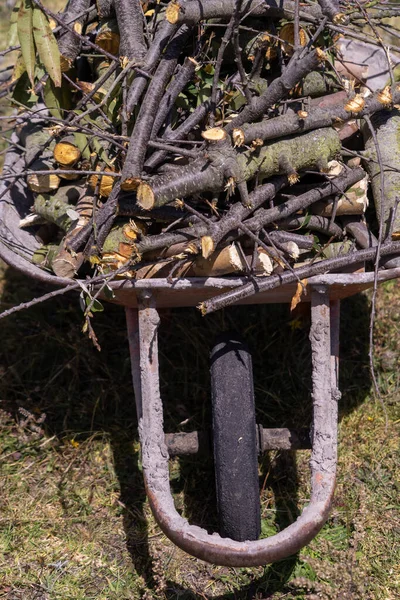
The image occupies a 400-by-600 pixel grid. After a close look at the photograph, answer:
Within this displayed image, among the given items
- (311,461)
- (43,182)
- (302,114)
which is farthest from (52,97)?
(311,461)

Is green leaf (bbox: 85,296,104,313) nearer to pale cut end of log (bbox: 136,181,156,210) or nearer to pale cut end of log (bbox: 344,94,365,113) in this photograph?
pale cut end of log (bbox: 136,181,156,210)

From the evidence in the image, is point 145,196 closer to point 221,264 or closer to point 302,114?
point 221,264

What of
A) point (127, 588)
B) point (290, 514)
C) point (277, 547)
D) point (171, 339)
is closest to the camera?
point (277, 547)

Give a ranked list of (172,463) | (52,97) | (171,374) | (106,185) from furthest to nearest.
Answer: (171,374)
(172,463)
(52,97)
(106,185)

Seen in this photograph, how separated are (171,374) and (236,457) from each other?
2.95 ft

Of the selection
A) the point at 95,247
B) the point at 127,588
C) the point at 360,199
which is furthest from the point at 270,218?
the point at 127,588

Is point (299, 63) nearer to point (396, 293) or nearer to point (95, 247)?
point (95, 247)

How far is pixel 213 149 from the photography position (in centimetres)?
Answer: 189

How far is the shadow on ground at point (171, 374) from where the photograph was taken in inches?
99.8

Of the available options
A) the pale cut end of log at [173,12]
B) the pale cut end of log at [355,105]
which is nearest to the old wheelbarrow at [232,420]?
the pale cut end of log at [355,105]

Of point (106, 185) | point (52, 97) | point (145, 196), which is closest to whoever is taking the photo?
point (145, 196)

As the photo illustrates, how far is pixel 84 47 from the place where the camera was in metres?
2.31

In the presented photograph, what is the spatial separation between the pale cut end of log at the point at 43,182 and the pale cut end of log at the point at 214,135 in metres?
0.65

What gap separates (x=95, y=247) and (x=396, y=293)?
1598 mm
